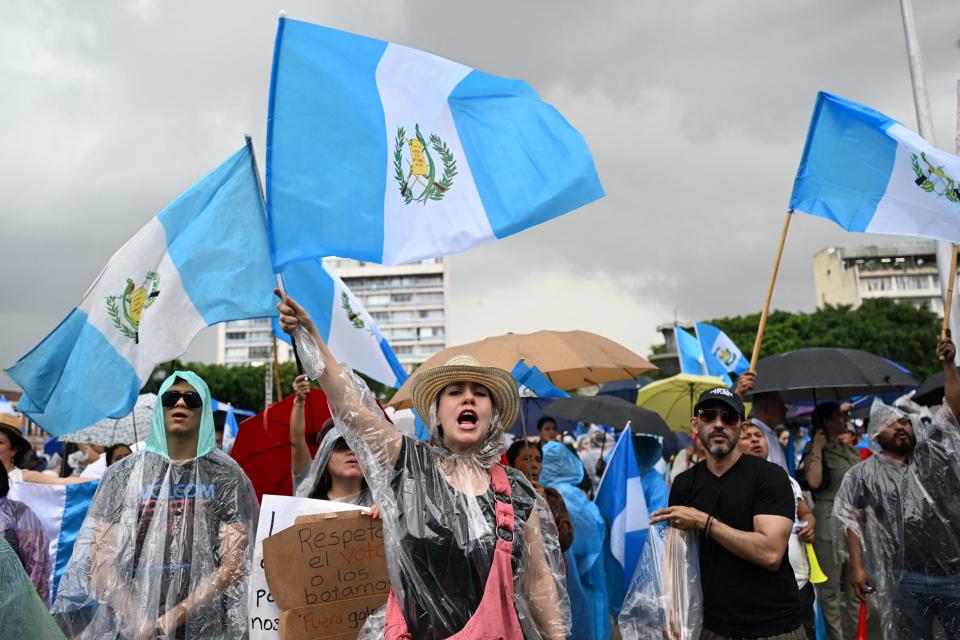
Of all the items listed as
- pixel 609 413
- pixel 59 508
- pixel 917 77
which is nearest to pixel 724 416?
pixel 59 508

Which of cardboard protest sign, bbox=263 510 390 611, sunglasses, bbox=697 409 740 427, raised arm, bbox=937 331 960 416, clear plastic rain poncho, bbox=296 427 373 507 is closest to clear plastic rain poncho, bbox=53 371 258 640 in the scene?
clear plastic rain poncho, bbox=296 427 373 507

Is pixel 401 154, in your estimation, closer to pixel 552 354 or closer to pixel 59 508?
pixel 552 354

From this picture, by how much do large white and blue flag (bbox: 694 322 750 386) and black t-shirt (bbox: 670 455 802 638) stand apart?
24.3ft

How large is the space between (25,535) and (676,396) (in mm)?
7174

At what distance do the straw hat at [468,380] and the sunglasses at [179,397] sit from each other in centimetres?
144

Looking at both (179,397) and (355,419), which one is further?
(179,397)

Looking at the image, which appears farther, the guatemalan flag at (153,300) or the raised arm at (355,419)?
the guatemalan flag at (153,300)

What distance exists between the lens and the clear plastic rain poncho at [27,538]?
436 centimetres

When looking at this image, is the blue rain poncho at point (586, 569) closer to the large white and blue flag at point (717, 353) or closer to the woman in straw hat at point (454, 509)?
the woman in straw hat at point (454, 509)

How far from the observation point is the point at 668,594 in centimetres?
363

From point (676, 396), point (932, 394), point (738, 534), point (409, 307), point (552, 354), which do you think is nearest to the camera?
point (738, 534)

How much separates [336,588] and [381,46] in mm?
2564

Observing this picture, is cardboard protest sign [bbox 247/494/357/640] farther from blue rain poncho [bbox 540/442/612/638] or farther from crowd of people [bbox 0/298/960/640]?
blue rain poncho [bbox 540/442/612/638]

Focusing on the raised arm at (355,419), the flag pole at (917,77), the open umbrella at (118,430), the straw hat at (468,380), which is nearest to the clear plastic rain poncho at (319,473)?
the straw hat at (468,380)
